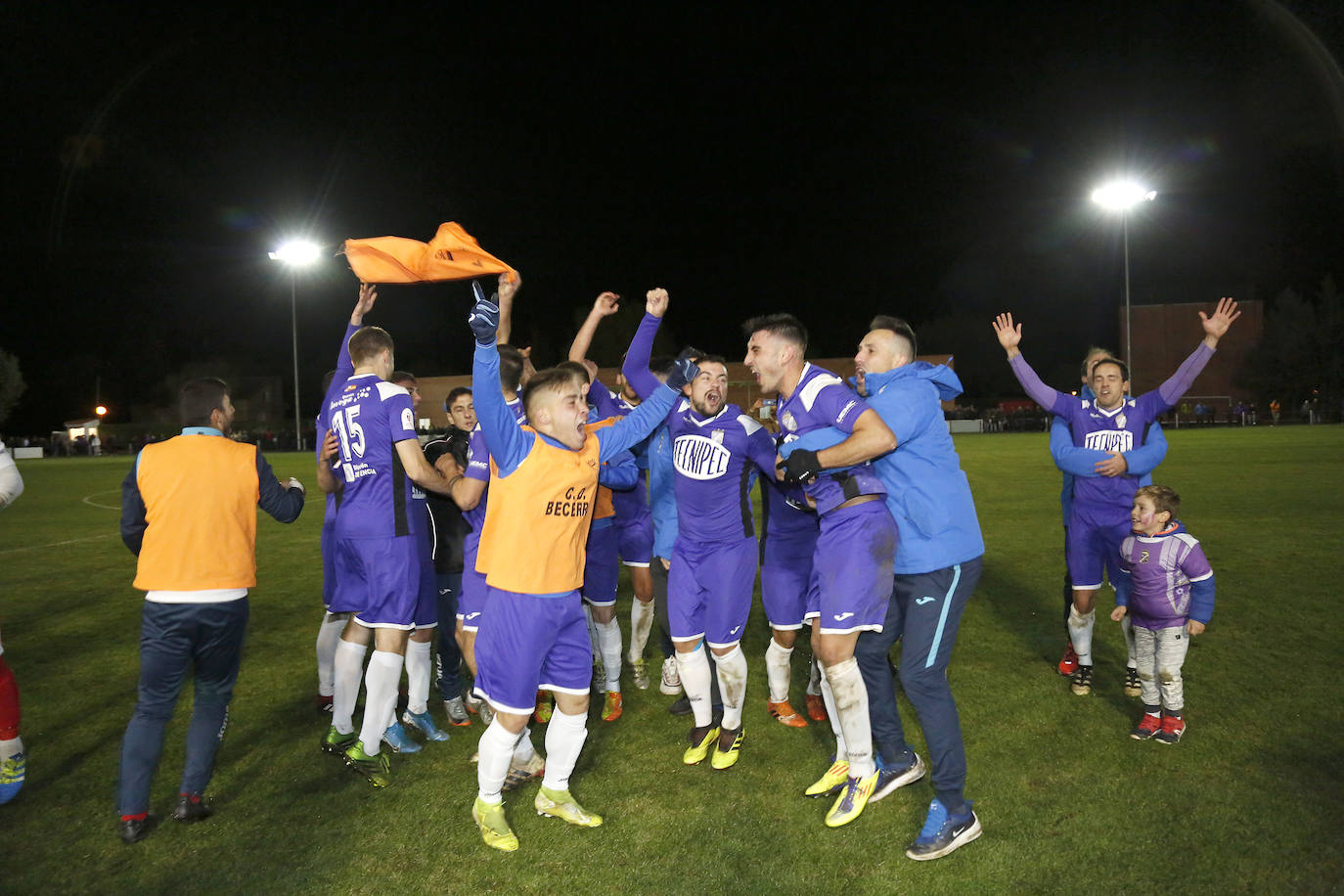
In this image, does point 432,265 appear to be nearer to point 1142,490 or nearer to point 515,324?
point 1142,490

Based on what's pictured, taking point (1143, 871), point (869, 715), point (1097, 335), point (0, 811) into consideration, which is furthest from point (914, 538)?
point (1097, 335)

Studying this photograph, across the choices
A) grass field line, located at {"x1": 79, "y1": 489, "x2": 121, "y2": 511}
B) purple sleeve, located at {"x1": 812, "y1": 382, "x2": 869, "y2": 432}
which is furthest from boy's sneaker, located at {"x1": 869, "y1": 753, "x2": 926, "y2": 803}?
grass field line, located at {"x1": 79, "y1": 489, "x2": 121, "y2": 511}

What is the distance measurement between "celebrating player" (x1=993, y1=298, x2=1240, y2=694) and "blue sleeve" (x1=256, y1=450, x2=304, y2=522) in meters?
5.03

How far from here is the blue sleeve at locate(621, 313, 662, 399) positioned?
5454 mm

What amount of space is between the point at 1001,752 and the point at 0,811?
5492 mm

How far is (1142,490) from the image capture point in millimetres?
5395

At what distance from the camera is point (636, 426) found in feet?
13.5

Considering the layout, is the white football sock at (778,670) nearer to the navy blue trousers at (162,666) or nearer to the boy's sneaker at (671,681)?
the boy's sneaker at (671,681)

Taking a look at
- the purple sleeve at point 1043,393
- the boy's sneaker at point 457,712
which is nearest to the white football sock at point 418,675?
the boy's sneaker at point 457,712

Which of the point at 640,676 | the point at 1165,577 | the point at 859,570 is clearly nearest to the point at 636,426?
the point at 859,570

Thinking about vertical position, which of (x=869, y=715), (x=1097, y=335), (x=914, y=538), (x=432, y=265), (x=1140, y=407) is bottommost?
(x=869, y=715)

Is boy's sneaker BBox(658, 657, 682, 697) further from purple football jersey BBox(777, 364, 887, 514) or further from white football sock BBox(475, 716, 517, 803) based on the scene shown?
purple football jersey BBox(777, 364, 887, 514)

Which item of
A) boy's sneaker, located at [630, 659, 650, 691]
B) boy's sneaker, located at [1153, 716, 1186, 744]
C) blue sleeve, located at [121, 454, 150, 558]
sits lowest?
boy's sneaker, located at [630, 659, 650, 691]

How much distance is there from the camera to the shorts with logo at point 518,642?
3834mm
